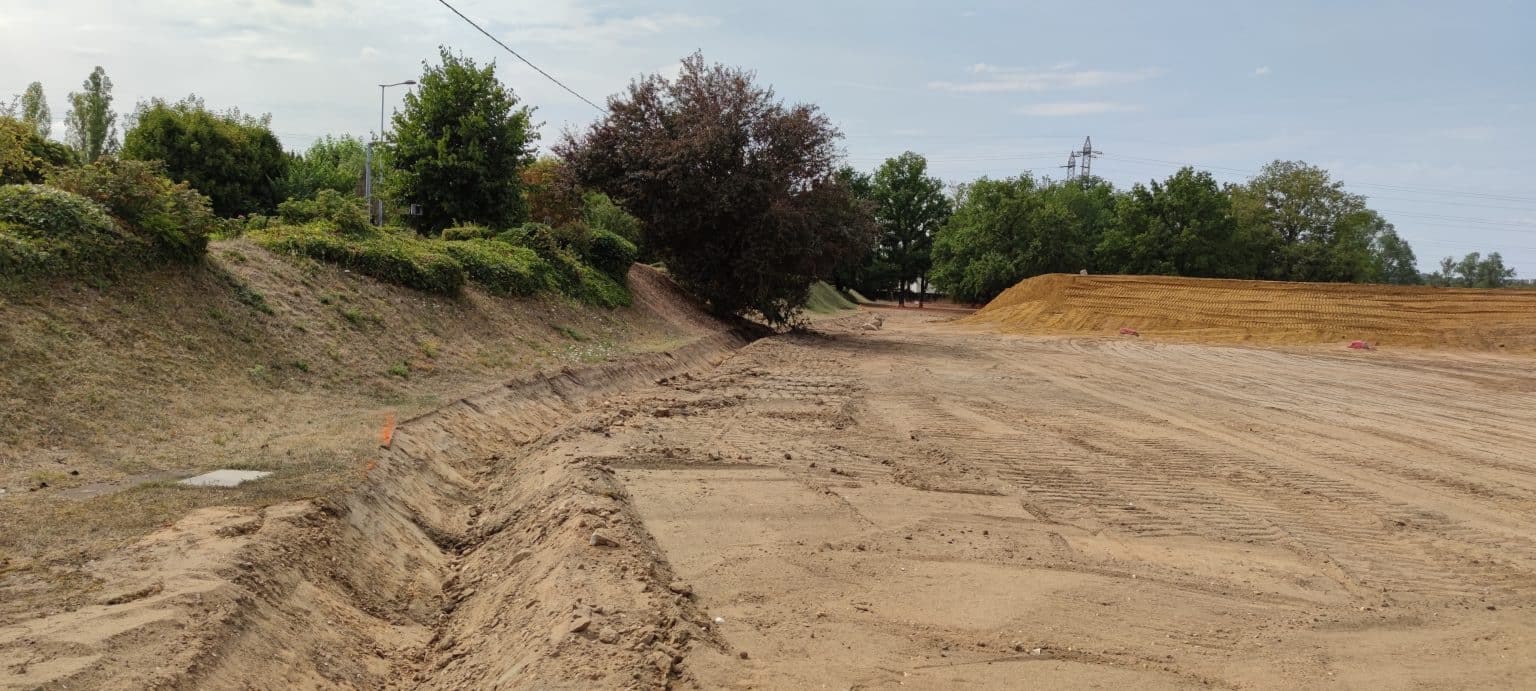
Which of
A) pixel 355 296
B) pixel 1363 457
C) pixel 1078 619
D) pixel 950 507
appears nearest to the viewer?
pixel 1078 619

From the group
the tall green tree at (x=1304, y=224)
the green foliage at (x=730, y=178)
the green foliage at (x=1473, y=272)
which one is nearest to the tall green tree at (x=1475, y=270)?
the green foliage at (x=1473, y=272)

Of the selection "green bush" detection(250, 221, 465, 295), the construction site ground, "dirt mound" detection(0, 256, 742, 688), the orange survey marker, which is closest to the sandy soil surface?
the construction site ground

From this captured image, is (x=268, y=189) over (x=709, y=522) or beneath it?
over

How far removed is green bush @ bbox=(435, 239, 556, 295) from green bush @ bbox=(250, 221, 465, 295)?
847 millimetres

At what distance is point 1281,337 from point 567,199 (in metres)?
24.6

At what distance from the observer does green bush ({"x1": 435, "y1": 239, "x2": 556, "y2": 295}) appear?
60.7ft

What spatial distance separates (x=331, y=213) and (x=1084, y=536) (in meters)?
14.5

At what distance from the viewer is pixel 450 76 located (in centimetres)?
2383

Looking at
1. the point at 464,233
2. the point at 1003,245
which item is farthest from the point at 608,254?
the point at 1003,245

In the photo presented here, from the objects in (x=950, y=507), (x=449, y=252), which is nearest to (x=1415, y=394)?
(x=950, y=507)

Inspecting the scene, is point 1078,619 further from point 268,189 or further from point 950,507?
point 268,189

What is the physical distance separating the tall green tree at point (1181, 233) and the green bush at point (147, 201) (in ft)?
178

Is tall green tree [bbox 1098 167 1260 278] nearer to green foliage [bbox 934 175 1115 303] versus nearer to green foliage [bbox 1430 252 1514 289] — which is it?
green foliage [bbox 934 175 1115 303]

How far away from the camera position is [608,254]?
25.2m
